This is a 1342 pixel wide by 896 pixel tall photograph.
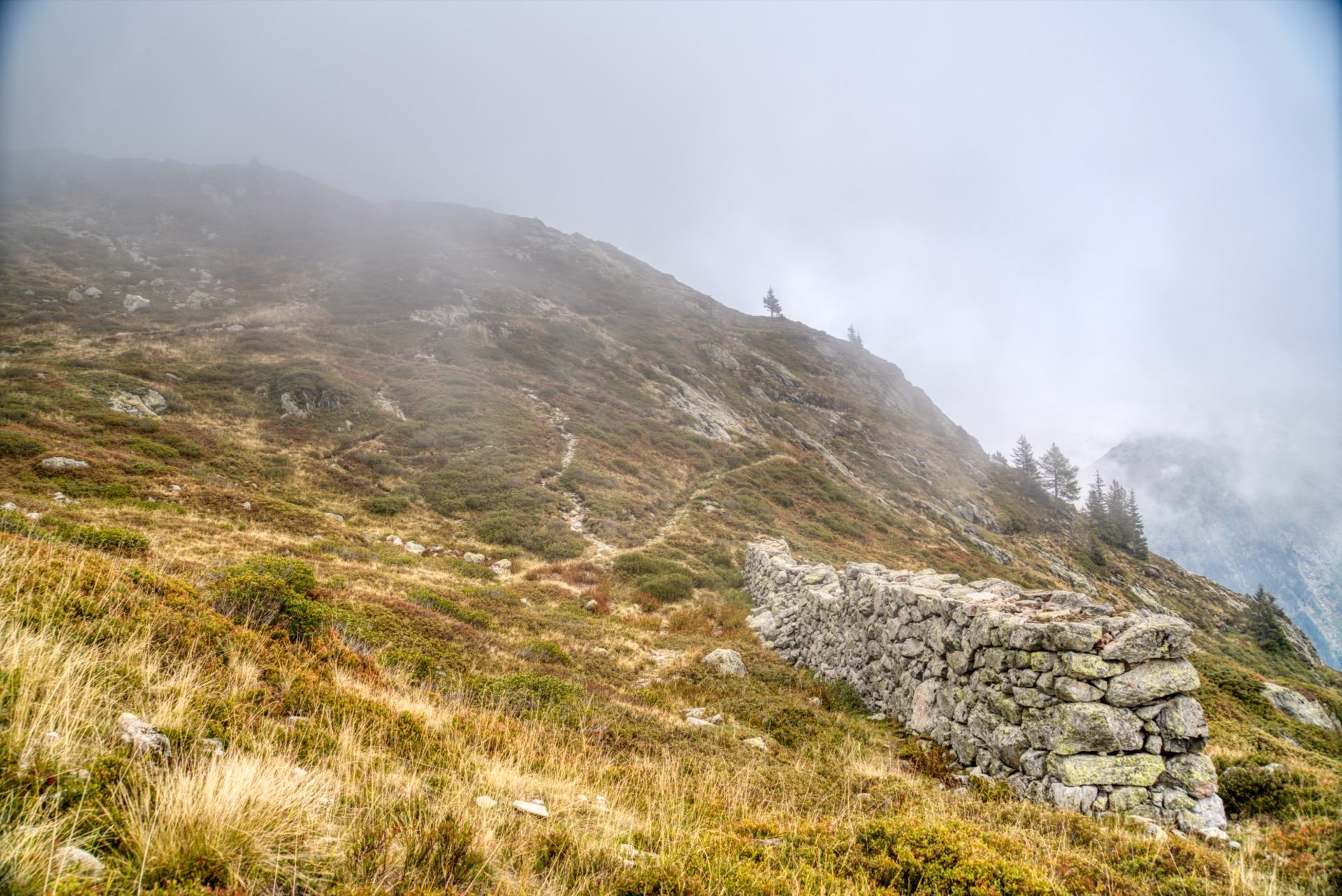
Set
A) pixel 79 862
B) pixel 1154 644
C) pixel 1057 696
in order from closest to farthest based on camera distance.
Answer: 1. pixel 79 862
2. pixel 1154 644
3. pixel 1057 696

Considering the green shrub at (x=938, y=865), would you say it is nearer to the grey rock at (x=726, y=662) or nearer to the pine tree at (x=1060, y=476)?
the grey rock at (x=726, y=662)

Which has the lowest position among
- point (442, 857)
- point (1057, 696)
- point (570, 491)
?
point (442, 857)

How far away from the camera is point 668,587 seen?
67.5 feet

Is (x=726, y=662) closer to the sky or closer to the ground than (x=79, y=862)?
closer to the ground

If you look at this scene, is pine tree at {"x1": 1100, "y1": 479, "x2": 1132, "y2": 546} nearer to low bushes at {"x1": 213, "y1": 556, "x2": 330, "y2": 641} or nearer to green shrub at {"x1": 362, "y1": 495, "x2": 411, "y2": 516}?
green shrub at {"x1": 362, "y1": 495, "x2": 411, "y2": 516}

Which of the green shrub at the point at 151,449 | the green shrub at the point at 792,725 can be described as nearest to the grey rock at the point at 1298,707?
the green shrub at the point at 792,725

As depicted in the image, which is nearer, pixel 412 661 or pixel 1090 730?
pixel 1090 730

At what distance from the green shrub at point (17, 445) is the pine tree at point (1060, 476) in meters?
92.7

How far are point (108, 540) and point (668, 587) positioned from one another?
52.1 feet

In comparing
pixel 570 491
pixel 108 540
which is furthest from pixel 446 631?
pixel 570 491

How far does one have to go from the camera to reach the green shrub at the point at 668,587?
2030 cm

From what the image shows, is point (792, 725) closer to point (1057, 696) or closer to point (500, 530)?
point (1057, 696)

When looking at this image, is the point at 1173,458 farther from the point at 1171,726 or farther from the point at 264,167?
the point at 264,167

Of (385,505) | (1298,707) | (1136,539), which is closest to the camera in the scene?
(1298,707)
